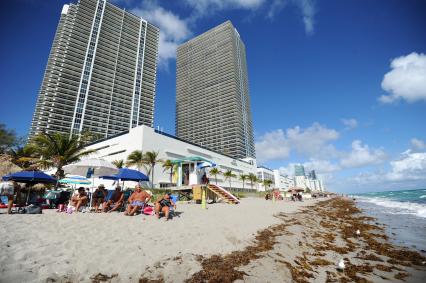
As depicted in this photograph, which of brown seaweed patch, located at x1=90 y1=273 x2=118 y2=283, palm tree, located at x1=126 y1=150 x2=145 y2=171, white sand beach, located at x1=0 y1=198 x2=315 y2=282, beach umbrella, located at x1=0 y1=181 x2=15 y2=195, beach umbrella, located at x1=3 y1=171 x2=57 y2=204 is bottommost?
brown seaweed patch, located at x1=90 y1=273 x2=118 y2=283

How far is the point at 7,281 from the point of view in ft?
9.93

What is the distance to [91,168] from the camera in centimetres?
1103

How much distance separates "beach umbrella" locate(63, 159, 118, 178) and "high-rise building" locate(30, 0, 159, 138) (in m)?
81.6

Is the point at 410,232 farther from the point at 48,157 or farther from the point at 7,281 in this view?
the point at 48,157

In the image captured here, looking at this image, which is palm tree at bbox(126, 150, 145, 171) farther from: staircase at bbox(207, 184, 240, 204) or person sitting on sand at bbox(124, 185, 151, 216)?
person sitting on sand at bbox(124, 185, 151, 216)

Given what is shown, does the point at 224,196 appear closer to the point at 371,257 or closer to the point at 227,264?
the point at 371,257

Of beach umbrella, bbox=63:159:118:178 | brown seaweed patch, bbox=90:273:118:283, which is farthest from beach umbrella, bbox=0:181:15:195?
brown seaweed patch, bbox=90:273:118:283

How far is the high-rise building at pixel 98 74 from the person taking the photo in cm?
8400

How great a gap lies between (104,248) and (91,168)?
A: 7.76 meters

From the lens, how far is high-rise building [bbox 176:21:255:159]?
123000 mm

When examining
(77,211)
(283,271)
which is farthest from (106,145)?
(283,271)

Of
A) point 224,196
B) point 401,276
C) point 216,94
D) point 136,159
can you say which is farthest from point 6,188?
point 216,94

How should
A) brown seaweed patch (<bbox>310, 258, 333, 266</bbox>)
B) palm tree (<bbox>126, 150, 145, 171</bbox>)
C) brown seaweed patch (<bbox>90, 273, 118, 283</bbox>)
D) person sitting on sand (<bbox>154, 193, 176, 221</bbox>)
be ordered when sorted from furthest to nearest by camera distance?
palm tree (<bbox>126, 150, 145, 171</bbox>), person sitting on sand (<bbox>154, 193, 176, 221</bbox>), brown seaweed patch (<bbox>310, 258, 333, 266</bbox>), brown seaweed patch (<bbox>90, 273, 118, 283</bbox>)

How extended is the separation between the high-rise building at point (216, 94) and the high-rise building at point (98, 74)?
33965 mm
